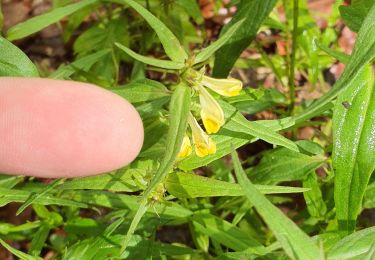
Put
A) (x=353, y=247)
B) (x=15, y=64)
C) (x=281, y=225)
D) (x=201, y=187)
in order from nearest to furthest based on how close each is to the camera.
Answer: (x=281, y=225) → (x=353, y=247) → (x=201, y=187) → (x=15, y=64)

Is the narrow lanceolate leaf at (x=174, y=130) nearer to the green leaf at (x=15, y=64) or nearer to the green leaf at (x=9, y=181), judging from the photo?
the green leaf at (x=15, y=64)

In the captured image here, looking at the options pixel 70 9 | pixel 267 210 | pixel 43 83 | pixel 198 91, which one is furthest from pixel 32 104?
pixel 70 9

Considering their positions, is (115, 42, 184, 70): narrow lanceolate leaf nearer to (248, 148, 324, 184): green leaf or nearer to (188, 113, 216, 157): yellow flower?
(188, 113, 216, 157): yellow flower

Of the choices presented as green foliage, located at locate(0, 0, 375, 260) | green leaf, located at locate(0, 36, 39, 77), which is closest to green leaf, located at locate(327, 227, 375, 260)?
green foliage, located at locate(0, 0, 375, 260)

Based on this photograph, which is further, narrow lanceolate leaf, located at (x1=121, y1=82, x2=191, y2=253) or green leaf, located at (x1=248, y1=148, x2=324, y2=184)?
green leaf, located at (x1=248, y1=148, x2=324, y2=184)

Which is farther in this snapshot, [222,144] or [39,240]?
[39,240]

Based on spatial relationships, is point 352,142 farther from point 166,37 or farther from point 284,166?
point 166,37

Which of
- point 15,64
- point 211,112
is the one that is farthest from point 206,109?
point 15,64

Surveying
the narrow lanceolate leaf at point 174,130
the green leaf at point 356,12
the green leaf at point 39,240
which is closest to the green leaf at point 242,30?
the green leaf at point 356,12
